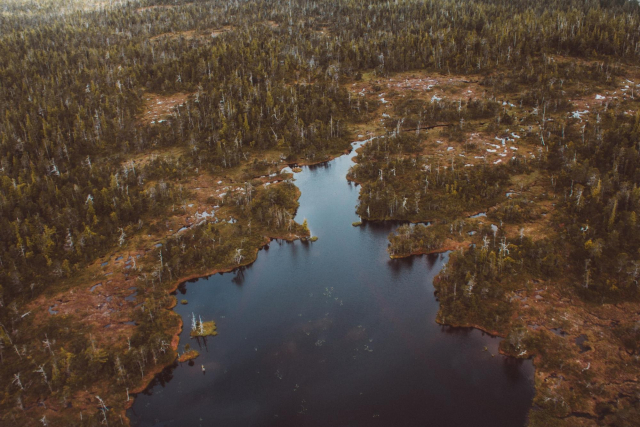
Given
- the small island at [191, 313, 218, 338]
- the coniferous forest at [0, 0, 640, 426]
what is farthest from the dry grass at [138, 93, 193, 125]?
the small island at [191, 313, 218, 338]

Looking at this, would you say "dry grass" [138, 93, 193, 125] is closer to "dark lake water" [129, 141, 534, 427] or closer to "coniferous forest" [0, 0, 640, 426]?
"coniferous forest" [0, 0, 640, 426]

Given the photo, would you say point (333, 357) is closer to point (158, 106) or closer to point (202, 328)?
point (202, 328)

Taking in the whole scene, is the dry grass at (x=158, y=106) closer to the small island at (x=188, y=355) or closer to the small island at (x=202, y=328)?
the small island at (x=202, y=328)

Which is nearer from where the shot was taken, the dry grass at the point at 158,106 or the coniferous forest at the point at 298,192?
the coniferous forest at the point at 298,192

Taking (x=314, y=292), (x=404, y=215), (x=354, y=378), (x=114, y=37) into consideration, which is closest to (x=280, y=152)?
(x=404, y=215)

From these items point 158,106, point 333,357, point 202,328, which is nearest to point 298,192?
point 202,328

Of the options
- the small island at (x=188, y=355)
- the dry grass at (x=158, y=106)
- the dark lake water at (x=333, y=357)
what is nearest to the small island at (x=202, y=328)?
the dark lake water at (x=333, y=357)
